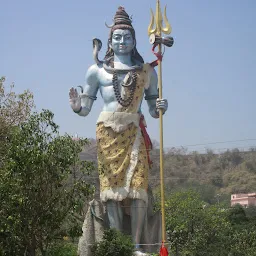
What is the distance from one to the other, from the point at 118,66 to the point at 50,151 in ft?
10.7

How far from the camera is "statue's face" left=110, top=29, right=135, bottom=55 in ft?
40.5

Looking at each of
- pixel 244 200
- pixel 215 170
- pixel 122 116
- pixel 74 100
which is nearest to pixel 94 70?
pixel 74 100

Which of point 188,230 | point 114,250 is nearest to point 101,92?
point 114,250

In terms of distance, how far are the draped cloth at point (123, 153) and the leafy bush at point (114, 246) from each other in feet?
4.19

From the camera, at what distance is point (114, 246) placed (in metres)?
10.3

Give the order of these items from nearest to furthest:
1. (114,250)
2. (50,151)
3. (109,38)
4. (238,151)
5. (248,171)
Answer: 1. (50,151)
2. (114,250)
3. (109,38)
4. (248,171)
5. (238,151)

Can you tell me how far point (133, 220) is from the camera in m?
11.8

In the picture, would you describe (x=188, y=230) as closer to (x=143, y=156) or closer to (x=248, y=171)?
(x=143, y=156)

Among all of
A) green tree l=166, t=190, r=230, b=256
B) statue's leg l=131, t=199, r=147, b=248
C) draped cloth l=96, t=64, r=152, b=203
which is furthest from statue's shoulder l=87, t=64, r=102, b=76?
green tree l=166, t=190, r=230, b=256

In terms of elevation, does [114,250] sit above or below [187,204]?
below

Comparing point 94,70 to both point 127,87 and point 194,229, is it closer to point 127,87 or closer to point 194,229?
point 127,87

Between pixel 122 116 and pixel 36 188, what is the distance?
2.88 meters

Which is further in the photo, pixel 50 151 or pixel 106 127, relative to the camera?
pixel 106 127

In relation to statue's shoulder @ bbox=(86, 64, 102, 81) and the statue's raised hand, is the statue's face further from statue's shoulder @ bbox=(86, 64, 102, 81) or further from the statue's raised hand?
the statue's raised hand
